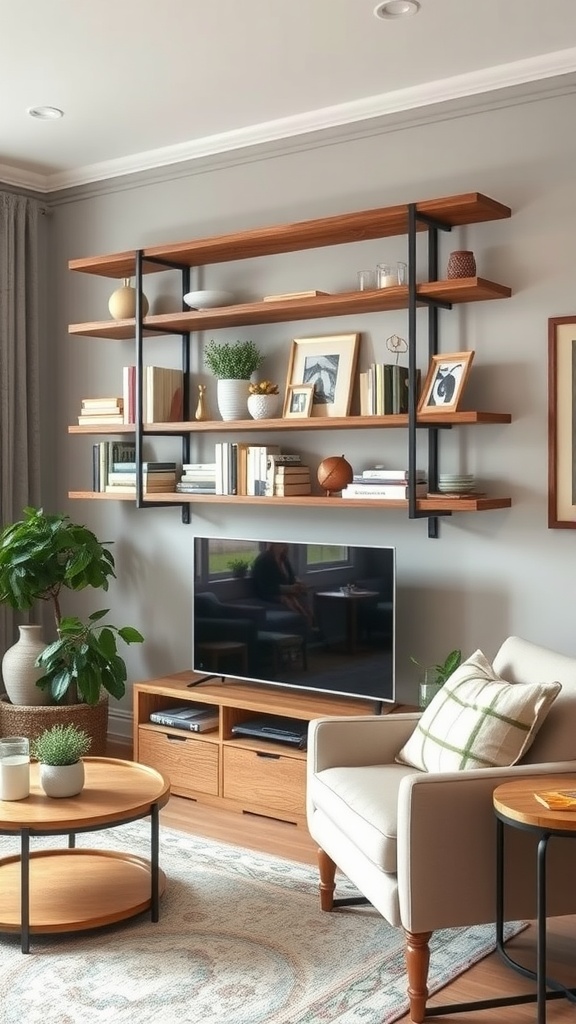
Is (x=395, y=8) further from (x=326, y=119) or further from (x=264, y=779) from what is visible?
(x=264, y=779)

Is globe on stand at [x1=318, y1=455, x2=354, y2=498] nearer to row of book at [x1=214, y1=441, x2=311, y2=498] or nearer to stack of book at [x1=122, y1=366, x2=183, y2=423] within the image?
row of book at [x1=214, y1=441, x2=311, y2=498]

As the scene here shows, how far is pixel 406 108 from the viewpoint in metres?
4.14

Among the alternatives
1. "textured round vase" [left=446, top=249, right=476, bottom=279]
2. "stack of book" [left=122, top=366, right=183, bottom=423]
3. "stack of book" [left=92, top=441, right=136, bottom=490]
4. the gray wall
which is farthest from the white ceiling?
"stack of book" [left=92, top=441, right=136, bottom=490]

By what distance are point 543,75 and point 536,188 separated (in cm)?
38

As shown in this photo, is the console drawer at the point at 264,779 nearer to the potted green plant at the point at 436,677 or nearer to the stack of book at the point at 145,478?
the potted green plant at the point at 436,677

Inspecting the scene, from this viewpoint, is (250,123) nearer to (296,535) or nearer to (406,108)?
(406,108)

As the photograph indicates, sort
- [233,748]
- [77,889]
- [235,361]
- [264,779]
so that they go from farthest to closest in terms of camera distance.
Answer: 1. [235,361]
2. [233,748]
3. [264,779]
4. [77,889]

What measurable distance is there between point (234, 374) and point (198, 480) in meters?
0.48

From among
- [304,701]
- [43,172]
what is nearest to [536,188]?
[304,701]

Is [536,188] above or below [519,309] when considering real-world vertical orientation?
above

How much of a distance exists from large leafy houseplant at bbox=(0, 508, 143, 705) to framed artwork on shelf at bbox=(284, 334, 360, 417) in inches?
46.0

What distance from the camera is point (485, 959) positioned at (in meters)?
2.96

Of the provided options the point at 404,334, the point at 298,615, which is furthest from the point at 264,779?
the point at 404,334

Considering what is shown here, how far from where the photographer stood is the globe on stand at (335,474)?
4176 mm
